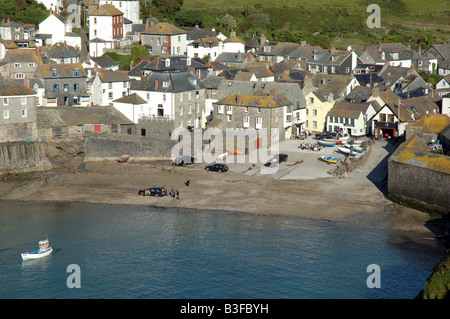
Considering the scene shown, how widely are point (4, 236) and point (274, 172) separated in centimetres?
2559

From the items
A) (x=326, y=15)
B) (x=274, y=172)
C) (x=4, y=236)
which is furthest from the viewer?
(x=326, y=15)

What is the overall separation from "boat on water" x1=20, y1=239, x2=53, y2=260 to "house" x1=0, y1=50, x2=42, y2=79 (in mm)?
40896

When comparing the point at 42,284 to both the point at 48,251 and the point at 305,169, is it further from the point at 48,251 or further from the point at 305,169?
the point at 305,169

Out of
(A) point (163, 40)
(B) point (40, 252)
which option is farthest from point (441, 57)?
(B) point (40, 252)

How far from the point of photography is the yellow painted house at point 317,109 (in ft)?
262

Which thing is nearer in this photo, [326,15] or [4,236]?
[4,236]

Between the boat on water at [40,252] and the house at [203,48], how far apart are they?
6207 cm

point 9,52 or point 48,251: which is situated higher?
point 9,52

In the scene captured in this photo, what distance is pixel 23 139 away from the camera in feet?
232

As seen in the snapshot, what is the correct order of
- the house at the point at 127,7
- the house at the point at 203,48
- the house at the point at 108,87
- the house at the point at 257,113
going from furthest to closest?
the house at the point at 127,7
the house at the point at 203,48
the house at the point at 108,87
the house at the point at 257,113

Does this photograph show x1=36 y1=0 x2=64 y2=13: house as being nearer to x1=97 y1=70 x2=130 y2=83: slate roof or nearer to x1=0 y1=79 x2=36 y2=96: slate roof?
x1=97 y1=70 x2=130 y2=83: slate roof

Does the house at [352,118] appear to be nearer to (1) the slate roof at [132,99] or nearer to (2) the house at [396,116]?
(2) the house at [396,116]

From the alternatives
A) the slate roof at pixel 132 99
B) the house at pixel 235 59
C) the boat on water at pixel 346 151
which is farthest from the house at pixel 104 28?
the boat on water at pixel 346 151
